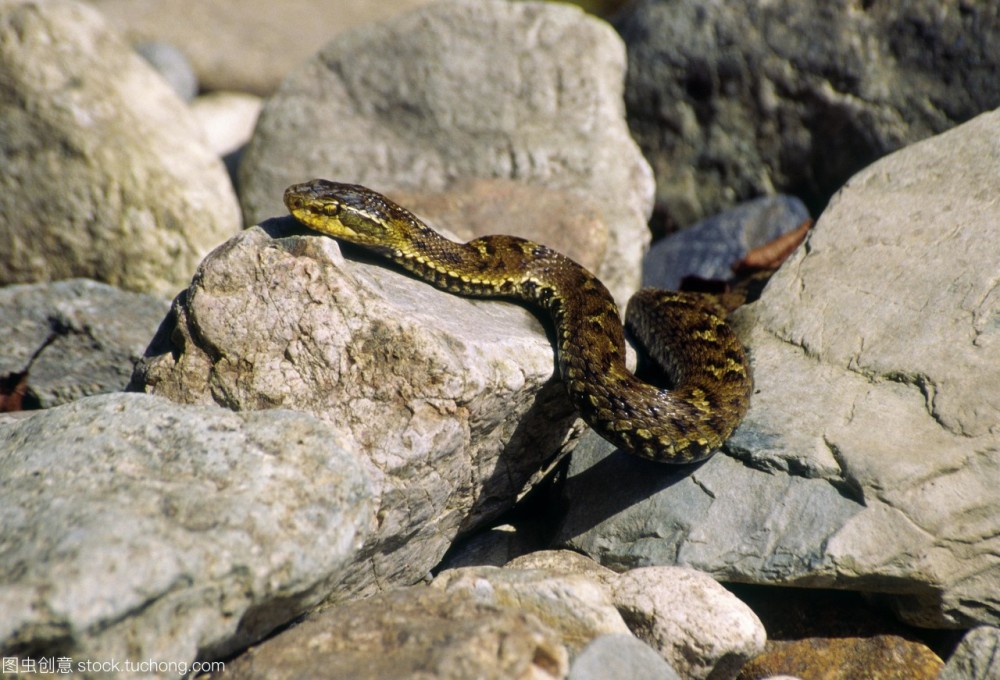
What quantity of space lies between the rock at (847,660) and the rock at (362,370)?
2.41 meters

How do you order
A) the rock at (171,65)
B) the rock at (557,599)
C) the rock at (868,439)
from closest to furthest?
the rock at (557,599) → the rock at (868,439) → the rock at (171,65)

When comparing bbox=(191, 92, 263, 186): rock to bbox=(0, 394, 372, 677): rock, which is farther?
bbox=(191, 92, 263, 186): rock

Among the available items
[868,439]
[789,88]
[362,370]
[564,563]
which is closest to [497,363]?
[362,370]

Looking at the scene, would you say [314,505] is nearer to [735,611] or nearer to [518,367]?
[518,367]

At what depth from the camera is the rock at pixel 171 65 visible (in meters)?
14.8

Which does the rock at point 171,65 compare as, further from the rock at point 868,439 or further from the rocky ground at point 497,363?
the rock at point 868,439

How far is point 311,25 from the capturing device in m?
17.2

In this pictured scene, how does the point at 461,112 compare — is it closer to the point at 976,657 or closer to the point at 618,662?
the point at 618,662

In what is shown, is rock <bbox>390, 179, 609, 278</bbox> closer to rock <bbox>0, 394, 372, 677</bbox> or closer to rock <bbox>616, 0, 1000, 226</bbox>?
rock <bbox>616, 0, 1000, 226</bbox>

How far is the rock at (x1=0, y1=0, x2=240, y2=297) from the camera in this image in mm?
9953

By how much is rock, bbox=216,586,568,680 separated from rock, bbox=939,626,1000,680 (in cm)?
287

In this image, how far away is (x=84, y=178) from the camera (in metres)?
9.95

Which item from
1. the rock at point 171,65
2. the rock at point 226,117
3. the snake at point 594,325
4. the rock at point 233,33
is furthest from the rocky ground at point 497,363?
the rock at point 233,33

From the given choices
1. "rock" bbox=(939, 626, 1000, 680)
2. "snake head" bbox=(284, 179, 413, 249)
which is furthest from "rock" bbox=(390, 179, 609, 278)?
"rock" bbox=(939, 626, 1000, 680)
